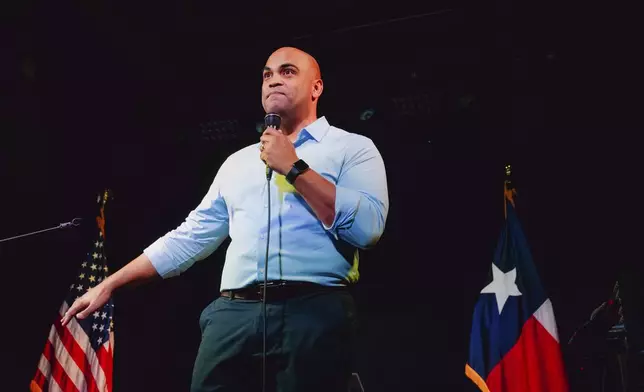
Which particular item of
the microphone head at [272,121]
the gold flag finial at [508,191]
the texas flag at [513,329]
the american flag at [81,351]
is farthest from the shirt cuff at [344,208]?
the american flag at [81,351]

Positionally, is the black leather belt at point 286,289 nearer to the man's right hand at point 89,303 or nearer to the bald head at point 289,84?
the man's right hand at point 89,303

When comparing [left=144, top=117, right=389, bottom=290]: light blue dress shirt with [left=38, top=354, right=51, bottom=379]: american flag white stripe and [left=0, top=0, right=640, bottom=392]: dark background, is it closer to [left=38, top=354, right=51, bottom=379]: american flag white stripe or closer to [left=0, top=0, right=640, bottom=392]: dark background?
[left=0, top=0, right=640, bottom=392]: dark background

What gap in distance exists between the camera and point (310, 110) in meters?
1.94

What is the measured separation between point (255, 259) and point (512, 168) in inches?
128

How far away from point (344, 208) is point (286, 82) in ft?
1.87

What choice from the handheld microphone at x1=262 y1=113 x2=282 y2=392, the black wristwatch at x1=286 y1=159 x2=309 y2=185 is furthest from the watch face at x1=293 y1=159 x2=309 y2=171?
the handheld microphone at x1=262 y1=113 x2=282 y2=392

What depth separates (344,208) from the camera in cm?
152

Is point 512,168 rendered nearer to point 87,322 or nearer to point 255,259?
point 255,259

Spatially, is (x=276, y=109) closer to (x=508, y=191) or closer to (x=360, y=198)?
(x=360, y=198)

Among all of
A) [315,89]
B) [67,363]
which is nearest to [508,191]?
[315,89]

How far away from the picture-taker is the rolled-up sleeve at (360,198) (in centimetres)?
153

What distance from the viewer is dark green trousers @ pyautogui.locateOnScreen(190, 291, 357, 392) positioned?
1419 mm

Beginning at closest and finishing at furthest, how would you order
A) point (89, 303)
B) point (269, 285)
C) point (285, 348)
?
point (285, 348) < point (269, 285) < point (89, 303)

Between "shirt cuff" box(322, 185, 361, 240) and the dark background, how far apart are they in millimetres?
2837
